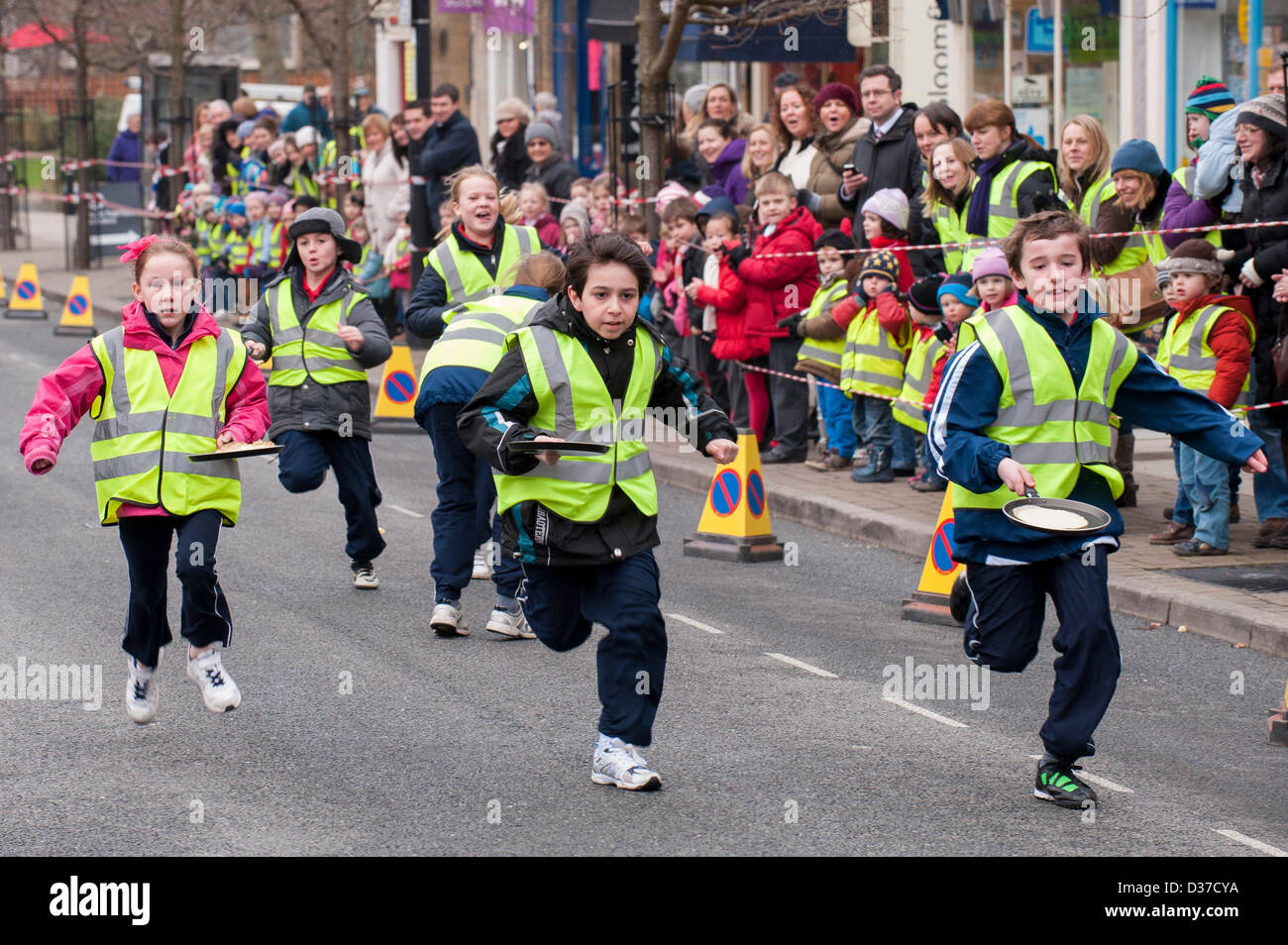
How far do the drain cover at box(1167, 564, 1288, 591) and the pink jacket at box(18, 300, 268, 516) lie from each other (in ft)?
14.9

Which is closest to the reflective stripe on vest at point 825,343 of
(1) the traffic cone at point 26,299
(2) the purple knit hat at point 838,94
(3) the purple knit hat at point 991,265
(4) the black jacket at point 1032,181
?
(4) the black jacket at point 1032,181

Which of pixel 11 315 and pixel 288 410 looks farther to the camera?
pixel 11 315

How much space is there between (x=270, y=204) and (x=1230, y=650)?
50.2 feet

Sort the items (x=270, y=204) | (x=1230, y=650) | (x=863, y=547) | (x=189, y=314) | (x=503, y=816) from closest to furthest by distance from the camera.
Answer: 1. (x=503, y=816)
2. (x=189, y=314)
3. (x=1230, y=650)
4. (x=863, y=547)
5. (x=270, y=204)

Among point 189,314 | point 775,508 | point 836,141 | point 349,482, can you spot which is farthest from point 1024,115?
point 189,314

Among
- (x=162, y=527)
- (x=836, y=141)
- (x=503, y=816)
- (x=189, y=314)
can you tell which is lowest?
(x=503, y=816)

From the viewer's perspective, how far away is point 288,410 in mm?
9375

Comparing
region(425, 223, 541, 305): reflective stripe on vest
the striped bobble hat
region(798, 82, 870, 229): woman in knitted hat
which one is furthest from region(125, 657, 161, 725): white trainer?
region(798, 82, 870, 229): woman in knitted hat

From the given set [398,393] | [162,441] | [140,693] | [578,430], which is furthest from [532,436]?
[398,393]

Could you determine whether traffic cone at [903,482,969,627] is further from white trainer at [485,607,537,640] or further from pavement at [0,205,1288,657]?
white trainer at [485,607,537,640]

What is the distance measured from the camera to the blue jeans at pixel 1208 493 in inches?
379

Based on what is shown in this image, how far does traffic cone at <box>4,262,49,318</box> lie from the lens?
24438 millimetres

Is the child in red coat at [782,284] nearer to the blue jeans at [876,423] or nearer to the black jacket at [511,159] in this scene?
the blue jeans at [876,423]

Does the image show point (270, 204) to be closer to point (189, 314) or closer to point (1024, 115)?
point (1024, 115)
